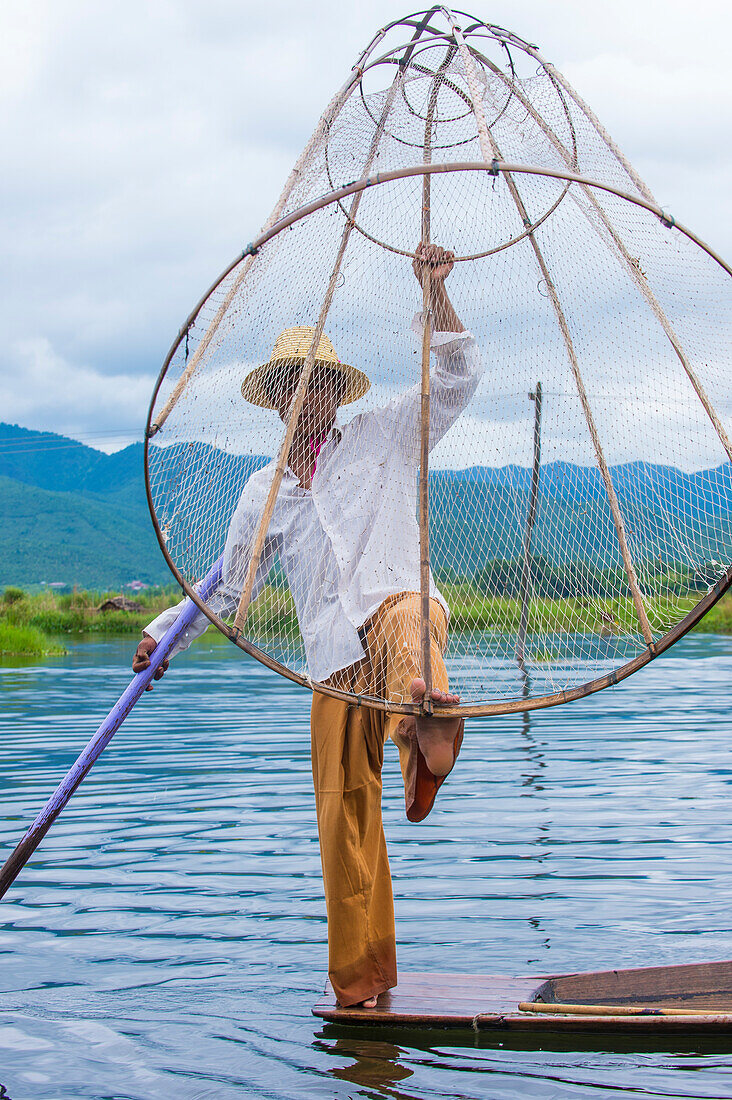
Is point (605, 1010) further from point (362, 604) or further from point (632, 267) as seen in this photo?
point (632, 267)

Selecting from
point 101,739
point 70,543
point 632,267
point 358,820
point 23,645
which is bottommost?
point 23,645

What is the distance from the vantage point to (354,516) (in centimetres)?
280

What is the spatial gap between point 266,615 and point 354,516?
45cm

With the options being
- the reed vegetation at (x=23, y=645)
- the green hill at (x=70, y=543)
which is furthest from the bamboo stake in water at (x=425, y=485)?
the green hill at (x=70, y=543)

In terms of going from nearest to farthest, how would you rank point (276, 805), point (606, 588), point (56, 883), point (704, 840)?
point (606, 588) < point (56, 883) < point (704, 840) < point (276, 805)

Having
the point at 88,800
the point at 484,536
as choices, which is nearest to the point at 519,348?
the point at 484,536

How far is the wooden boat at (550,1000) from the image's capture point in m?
2.54

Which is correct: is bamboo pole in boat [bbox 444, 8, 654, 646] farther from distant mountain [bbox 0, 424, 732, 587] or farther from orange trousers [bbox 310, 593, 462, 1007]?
orange trousers [bbox 310, 593, 462, 1007]

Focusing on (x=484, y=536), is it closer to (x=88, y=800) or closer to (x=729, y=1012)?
(x=729, y=1012)

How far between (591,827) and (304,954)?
1965mm

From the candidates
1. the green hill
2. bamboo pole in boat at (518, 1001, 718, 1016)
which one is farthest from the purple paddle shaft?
the green hill

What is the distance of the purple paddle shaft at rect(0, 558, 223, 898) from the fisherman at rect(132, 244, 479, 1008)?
21cm

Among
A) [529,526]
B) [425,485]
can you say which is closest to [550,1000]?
[425,485]

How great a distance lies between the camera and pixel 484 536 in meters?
3.35
